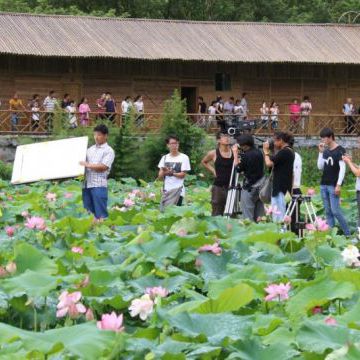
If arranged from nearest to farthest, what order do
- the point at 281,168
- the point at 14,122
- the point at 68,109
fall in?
the point at 281,168 → the point at 68,109 → the point at 14,122

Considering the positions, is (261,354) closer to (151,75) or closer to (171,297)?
(171,297)

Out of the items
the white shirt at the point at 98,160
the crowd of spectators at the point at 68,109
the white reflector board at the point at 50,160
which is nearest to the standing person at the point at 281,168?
the white shirt at the point at 98,160

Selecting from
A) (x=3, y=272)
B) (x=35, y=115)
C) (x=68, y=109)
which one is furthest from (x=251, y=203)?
(x=35, y=115)

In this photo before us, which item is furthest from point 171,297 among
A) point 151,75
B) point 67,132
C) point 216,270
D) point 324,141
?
point 151,75

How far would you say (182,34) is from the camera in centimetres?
3344

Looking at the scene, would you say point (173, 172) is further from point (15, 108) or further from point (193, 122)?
point (193, 122)

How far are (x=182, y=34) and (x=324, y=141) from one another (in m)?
20.4

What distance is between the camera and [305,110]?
33.0 meters

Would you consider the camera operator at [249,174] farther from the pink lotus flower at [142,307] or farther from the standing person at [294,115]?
the standing person at [294,115]

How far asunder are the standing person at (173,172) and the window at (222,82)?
70.1 ft

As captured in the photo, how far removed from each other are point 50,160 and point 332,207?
3.25m

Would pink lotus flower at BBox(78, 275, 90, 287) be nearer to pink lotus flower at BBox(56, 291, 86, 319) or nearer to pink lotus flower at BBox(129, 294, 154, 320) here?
pink lotus flower at BBox(56, 291, 86, 319)

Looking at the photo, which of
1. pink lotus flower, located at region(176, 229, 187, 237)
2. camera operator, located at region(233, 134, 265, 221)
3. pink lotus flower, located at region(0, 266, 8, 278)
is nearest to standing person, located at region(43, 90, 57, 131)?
camera operator, located at region(233, 134, 265, 221)

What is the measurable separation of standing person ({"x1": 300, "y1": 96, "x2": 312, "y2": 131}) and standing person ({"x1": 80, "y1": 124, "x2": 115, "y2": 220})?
19621 millimetres
